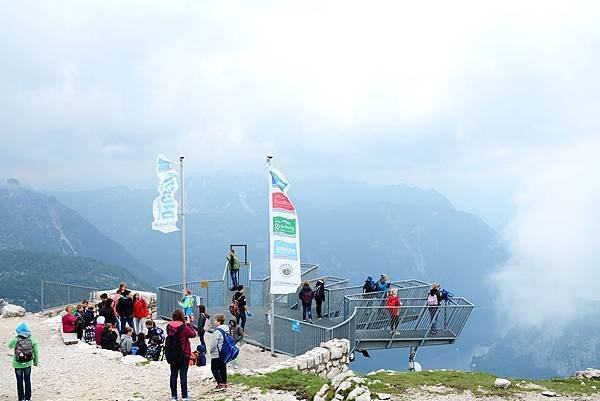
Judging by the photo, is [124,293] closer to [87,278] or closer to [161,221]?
[161,221]

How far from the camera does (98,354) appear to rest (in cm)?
1586

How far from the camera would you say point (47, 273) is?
180m

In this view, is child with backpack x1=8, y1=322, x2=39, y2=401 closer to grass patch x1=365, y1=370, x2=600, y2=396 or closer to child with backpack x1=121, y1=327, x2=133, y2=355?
child with backpack x1=121, y1=327, x2=133, y2=355

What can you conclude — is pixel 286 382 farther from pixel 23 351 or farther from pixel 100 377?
pixel 23 351

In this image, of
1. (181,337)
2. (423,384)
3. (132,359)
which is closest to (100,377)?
(132,359)

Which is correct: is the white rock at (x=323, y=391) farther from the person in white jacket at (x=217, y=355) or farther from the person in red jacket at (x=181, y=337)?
the person in red jacket at (x=181, y=337)

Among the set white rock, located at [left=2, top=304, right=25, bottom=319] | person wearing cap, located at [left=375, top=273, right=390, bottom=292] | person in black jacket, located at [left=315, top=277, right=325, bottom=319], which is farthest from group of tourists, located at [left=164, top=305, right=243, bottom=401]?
white rock, located at [left=2, top=304, right=25, bottom=319]

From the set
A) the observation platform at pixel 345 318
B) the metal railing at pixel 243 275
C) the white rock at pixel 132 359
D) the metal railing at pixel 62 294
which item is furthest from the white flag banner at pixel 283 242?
the metal railing at pixel 62 294

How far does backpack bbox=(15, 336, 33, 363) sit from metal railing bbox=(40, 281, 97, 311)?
15350 mm

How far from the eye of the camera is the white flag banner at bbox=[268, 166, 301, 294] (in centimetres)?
1734

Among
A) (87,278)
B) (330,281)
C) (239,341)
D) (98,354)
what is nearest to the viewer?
(98,354)

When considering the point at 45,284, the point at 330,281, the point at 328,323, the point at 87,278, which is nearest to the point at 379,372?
the point at 328,323

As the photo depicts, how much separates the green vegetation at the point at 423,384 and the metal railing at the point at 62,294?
51.8 ft

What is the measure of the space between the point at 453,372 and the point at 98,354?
9.43 meters
